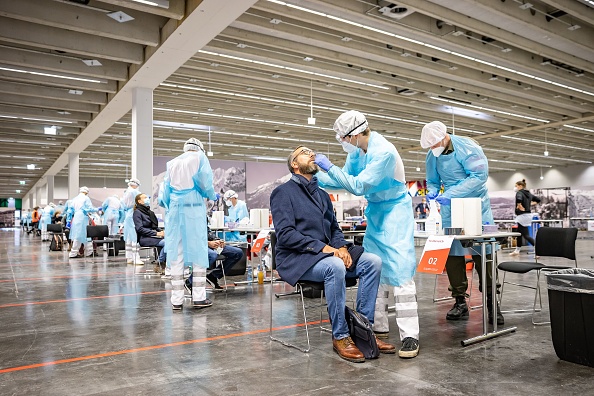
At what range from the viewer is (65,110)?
40.4ft

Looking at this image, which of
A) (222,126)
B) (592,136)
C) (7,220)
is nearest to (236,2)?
(222,126)

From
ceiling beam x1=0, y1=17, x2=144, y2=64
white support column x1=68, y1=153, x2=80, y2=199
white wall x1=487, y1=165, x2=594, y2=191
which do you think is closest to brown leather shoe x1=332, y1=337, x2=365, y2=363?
ceiling beam x1=0, y1=17, x2=144, y2=64

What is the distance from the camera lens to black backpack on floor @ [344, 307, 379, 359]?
8.91 feet

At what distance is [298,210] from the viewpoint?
287cm

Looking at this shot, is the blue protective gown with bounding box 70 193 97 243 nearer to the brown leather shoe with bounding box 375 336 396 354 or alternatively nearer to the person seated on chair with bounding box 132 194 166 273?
the person seated on chair with bounding box 132 194 166 273

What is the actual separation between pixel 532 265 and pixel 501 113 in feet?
37.1

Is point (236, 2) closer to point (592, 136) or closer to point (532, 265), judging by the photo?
point (532, 265)

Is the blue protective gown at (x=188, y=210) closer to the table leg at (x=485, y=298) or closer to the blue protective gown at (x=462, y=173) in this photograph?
the blue protective gown at (x=462, y=173)

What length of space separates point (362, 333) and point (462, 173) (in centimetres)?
168

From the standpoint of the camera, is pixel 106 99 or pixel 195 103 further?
pixel 195 103

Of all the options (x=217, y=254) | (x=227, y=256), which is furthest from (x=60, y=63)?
(x=217, y=254)

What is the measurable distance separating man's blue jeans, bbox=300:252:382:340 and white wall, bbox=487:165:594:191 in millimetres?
27066

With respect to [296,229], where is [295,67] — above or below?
above

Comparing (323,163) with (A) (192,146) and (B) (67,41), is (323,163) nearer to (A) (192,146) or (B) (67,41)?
(A) (192,146)
